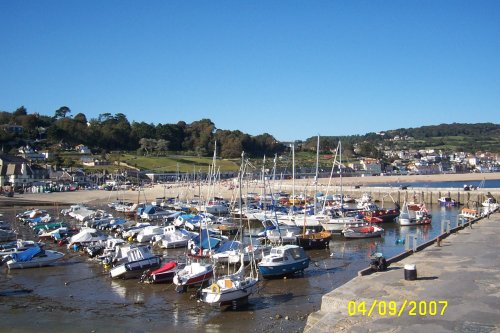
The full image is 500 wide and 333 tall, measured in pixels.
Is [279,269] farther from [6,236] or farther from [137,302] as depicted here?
[6,236]

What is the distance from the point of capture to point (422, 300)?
16.6 meters

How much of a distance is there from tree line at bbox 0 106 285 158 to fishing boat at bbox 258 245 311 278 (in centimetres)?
13091

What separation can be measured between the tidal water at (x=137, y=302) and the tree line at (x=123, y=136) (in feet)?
407

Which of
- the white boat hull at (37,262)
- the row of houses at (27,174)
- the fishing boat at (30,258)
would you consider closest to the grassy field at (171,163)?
the row of houses at (27,174)

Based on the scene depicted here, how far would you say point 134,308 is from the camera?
2133cm

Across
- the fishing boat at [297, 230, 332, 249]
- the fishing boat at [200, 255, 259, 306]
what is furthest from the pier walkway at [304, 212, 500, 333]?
the fishing boat at [297, 230, 332, 249]

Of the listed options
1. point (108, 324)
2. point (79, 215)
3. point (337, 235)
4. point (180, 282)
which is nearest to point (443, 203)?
point (337, 235)

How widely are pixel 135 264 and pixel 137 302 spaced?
4987 mm

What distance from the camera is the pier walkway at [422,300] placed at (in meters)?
14.3

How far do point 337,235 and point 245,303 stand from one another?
22.3 m

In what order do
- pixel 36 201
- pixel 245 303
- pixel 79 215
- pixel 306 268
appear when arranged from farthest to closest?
1. pixel 36 201
2. pixel 79 215
3. pixel 306 268
4. pixel 245 303

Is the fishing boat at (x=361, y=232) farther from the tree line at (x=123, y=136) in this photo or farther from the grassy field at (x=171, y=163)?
the tree line at (x=123, y=136)

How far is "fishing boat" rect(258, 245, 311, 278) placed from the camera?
82.9 ft

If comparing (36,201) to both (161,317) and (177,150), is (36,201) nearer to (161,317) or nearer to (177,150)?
(161,317)
